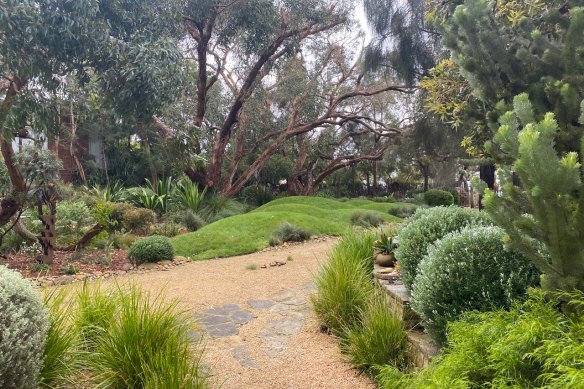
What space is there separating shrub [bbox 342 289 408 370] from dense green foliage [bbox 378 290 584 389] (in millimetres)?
937

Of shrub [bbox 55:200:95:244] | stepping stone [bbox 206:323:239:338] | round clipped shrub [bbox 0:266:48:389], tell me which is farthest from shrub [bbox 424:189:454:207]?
round clipped shrub [bbox 0:266:48:389]

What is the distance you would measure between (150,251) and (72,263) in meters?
1.32

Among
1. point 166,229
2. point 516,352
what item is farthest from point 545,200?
point 166,229

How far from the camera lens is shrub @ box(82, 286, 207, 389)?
8.73 feet

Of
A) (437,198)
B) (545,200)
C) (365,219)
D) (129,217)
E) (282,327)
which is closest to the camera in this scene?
(545,200)

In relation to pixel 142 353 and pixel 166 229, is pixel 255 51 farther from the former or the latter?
pixel 142 353

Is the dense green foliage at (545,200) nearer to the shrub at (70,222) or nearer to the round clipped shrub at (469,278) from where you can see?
the round clipped shrub at (469,278)

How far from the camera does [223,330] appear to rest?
4.33 m

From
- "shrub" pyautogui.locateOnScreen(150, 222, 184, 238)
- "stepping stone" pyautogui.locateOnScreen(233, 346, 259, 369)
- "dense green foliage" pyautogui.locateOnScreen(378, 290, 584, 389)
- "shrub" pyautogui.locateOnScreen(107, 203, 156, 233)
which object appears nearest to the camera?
"dense green foliage" pyautogui.locateOnScreen(378, 290, 584, 389)

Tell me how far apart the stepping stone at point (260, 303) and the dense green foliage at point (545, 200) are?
330cm

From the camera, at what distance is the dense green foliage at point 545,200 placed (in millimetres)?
2057

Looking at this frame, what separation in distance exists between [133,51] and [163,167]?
13.0m

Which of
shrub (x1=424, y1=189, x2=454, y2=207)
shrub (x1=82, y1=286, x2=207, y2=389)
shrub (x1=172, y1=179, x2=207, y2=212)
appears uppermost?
shrub (x1=172, y1=179, x2=207, y2=212)

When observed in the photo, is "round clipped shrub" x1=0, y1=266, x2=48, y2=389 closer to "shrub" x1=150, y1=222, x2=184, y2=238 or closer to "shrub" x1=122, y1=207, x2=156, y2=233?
"shrub" x1=122, y1=207, x2=156, y2=233
